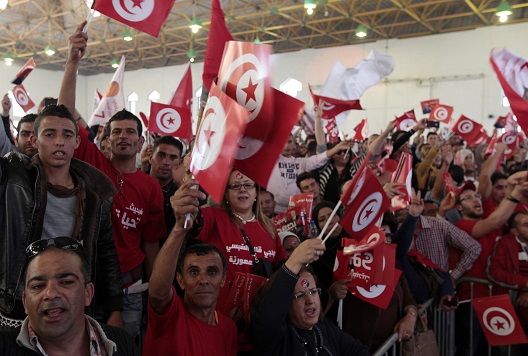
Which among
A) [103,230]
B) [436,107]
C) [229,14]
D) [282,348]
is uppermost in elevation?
[229,14]

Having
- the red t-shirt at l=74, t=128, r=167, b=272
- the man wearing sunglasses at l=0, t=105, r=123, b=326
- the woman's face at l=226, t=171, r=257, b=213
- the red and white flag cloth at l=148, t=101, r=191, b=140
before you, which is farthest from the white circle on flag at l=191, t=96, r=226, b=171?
the red and white flag cloth at l=148, t=101, r=191, b=140

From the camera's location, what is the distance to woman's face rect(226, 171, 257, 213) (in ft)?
8.89

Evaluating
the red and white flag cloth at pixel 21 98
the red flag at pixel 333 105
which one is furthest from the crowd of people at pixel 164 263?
the red and white flag cloth at pixel 21 98

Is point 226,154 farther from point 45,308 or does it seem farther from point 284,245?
point 284,245

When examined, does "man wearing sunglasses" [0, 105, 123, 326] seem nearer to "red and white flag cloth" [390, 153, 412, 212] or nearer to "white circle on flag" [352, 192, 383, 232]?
"white circle on flag" [352, 192, 383, 232]

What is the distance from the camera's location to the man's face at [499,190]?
5527 mm

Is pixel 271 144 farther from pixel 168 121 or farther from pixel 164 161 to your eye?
pixel 168 121

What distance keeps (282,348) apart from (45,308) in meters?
1.08

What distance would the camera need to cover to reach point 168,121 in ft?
16.5

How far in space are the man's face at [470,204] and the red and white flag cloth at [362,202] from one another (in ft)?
7.03

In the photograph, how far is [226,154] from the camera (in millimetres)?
1681

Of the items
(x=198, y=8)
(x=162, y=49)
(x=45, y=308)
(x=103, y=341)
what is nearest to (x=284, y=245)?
(x=103, y=341)

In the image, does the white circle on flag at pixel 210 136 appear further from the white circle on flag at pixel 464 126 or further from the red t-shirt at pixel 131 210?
the white circle on flag at pixel 464 126

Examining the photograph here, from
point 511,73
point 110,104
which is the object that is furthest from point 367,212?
point 110,104
